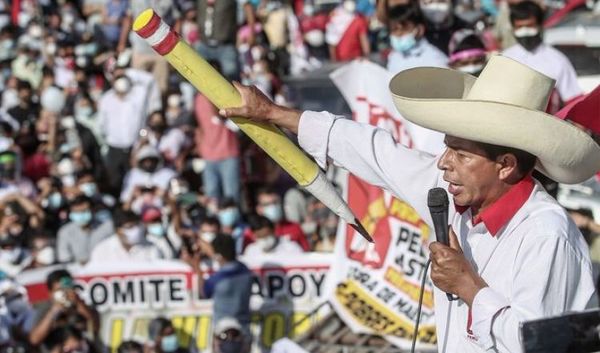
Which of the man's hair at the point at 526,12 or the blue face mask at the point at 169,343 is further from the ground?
the man's hair at the point at 526,12

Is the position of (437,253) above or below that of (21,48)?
above

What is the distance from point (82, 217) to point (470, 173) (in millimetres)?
8289

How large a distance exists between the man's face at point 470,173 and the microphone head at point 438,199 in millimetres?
147

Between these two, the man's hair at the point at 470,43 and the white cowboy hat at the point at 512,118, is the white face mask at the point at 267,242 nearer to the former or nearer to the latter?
the man's hair at the point at 470,43

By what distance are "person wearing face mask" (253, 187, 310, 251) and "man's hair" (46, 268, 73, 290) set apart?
5.58 ft

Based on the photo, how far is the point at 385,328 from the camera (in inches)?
340

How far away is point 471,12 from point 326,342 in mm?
8028

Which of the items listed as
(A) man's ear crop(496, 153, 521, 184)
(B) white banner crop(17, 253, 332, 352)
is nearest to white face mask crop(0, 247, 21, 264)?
(B) white banner crop(17, 253, 332, 352)

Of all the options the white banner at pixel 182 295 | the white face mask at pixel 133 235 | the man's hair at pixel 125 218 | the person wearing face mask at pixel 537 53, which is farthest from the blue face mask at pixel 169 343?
the person wearing face mask at pixel 537 53

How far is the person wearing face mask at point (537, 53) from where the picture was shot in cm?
885

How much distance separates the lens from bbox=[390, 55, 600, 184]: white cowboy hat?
4230 millimetres

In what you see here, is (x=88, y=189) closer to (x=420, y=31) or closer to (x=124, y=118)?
(x=124, y=118)

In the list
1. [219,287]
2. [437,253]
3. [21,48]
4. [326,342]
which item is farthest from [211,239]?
[21,48]

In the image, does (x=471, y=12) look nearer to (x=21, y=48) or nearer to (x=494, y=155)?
(x=21, y=48)
